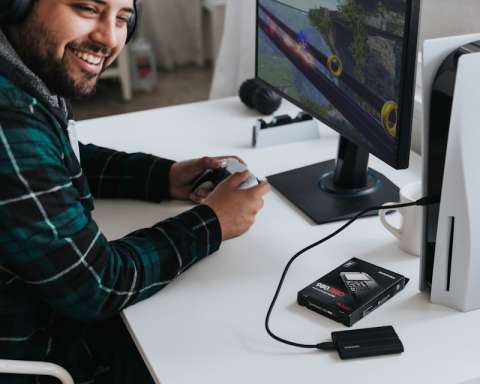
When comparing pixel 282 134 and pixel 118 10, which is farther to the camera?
pixel 282 134

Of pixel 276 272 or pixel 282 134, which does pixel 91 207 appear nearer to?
pixel 276 272

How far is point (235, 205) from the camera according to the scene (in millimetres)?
1109

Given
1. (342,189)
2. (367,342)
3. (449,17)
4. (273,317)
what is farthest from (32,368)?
(449,17)

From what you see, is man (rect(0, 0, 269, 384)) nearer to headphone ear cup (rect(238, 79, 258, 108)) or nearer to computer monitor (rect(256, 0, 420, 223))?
computer monitor (rect(256, 0, 420, 223))

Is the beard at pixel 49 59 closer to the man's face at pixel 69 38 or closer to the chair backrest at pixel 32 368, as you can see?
the man's face at pixel 69 38

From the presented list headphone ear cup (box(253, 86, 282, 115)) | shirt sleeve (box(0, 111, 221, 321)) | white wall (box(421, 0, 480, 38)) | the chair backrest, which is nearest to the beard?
shirt sleeve (box(0, 111, 221, 321))

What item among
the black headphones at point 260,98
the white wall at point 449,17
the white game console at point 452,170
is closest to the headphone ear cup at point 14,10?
the white game console at point 452,170

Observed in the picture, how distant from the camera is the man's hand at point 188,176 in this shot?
1.26 m

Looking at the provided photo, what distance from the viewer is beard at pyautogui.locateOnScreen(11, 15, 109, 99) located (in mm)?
917

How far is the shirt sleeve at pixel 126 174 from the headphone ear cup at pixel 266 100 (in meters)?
0.38

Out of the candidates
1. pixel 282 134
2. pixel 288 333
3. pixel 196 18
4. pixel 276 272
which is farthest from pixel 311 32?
pixel 196 18

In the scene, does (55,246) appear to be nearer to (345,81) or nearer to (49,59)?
(49,59)

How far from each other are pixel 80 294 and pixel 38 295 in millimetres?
65

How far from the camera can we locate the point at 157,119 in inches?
64.7
